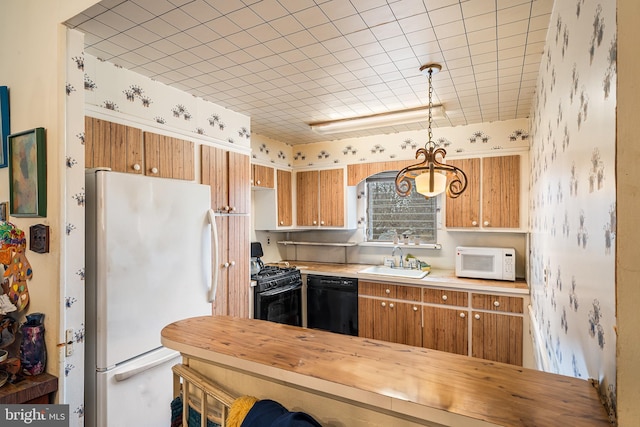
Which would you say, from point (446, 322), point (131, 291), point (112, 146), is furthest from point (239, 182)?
point (446, 322)

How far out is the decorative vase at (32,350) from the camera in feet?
5.06

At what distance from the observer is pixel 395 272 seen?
3.62m

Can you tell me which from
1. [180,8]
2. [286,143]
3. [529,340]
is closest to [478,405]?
[180,8]

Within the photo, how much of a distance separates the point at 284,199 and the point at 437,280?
1950 mm

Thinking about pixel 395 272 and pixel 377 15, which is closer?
pixel 377 15

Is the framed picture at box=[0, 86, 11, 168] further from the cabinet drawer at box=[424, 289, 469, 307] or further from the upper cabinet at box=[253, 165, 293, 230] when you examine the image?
the cabinet drawer at box=[424, 289, 469, 307]

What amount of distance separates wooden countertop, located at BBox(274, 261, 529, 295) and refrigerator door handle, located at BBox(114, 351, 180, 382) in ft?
6.81

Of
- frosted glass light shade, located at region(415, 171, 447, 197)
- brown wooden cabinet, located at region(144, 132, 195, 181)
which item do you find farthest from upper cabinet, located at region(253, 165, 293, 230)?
frosted glass light shade, located at region(415, 171, 447, 197)

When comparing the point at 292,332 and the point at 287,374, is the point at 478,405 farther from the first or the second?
the point at 292,332

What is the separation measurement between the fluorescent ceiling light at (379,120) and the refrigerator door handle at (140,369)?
2350mm

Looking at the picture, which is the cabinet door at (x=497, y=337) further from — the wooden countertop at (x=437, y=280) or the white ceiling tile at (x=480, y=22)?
the white ceiling tile at (x=480, y=22)

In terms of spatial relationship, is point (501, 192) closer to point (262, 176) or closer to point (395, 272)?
point (395, 272)

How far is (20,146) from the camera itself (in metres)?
1.68

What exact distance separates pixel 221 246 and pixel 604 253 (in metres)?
2.45
